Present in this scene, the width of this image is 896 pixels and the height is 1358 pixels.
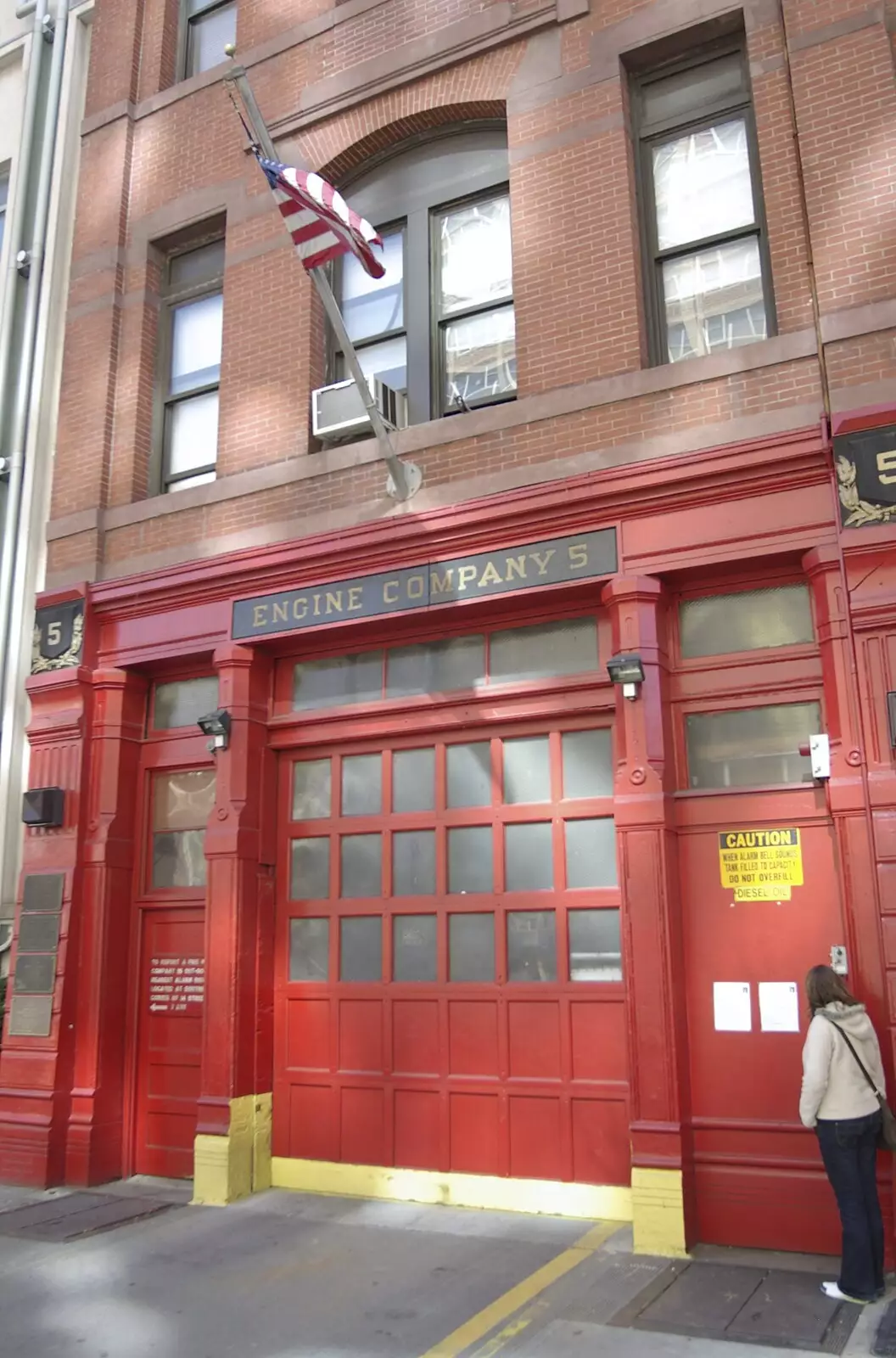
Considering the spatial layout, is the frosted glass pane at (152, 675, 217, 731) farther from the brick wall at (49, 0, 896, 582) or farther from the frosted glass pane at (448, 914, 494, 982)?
the frosted glass pane at (448, 914, 494, 982)

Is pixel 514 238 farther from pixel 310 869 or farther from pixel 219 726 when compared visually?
pixel 310 869

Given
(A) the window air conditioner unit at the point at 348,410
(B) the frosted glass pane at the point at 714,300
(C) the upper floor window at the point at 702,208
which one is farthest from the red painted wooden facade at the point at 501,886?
(C) the upper floor window at the point at 702,208

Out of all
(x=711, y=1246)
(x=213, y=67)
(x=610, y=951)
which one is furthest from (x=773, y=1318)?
(x=213, y=67)

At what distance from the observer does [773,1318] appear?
557 centimetres

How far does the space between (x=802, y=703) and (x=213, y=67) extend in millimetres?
8683

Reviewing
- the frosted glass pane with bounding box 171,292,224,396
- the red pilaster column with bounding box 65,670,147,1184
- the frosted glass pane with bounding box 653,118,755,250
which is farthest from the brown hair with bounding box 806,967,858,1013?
the frosted glass pane with bounding box 171,292,224,396

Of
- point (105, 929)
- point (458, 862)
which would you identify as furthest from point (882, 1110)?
point (105, 929)

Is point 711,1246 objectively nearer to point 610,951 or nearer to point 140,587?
point 610,951

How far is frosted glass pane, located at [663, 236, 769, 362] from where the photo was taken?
316 inches

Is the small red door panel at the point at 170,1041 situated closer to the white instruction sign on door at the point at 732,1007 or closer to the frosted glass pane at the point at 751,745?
the white instruction sign on door at the point at 732,1007

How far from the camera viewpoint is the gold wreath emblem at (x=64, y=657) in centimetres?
995

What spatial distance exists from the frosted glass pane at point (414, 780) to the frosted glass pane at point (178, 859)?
195cm

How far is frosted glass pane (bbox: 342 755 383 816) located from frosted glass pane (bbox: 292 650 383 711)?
1.57 feet

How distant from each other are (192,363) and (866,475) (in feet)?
21.8
